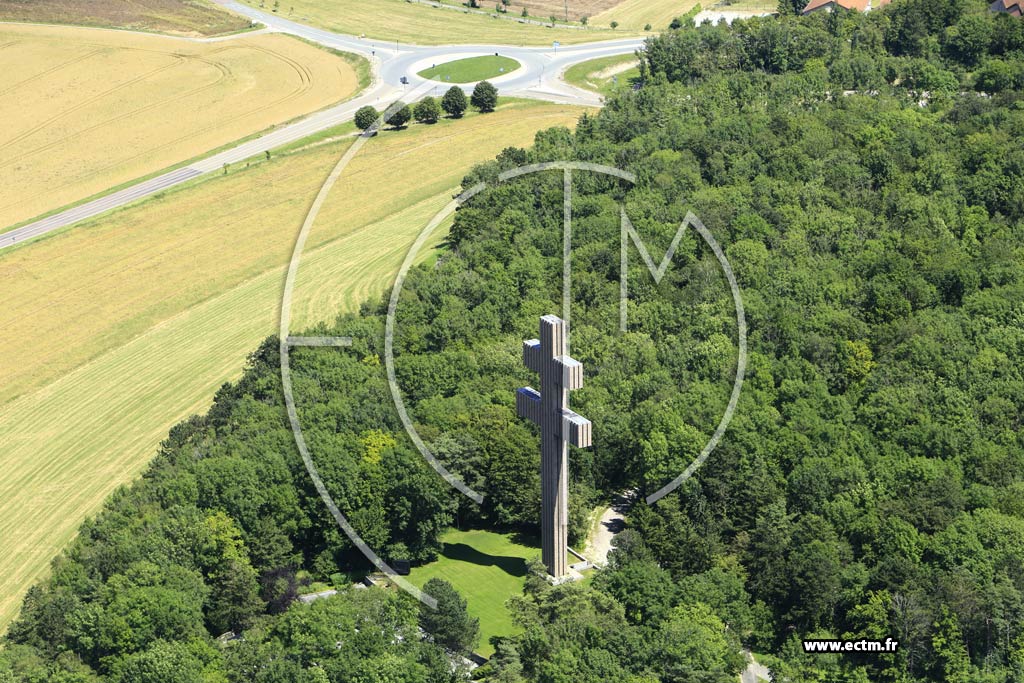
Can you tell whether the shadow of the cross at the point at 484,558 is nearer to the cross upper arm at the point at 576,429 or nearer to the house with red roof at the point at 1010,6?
the cross upper arm at the point at 576,429

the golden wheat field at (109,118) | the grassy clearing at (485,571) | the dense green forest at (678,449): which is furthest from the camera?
the golden wheat field at (109,118)

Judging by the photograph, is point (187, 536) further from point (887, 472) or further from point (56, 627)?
point (887, 472)

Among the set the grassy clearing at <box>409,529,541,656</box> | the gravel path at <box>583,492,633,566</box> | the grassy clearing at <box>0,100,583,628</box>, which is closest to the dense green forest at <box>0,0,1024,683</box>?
the gravel path at <box>583,492,633,566</box>

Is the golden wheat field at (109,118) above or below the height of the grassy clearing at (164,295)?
above

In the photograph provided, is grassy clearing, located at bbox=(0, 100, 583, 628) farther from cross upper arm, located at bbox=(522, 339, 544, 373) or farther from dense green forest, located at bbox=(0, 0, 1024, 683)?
cross upper arm, located at bbox=(522, 339, 544, 373)

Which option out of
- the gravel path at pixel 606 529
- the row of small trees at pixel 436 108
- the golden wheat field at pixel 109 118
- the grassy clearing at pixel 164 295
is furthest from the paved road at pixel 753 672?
the row of small trees at pixel 436 108
